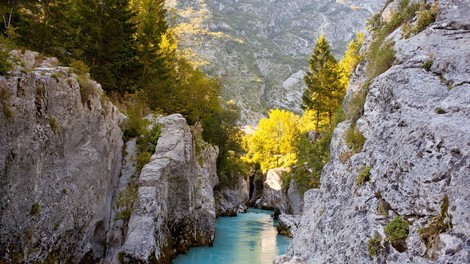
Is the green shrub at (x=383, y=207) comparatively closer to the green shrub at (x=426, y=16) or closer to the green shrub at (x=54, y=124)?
the green shrub at (x=426, y=16)

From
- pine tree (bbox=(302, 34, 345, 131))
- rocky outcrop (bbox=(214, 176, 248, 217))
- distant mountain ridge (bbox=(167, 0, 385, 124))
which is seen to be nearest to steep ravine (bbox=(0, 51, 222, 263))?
pine tree (bbox=(302, 34, 345, 131))

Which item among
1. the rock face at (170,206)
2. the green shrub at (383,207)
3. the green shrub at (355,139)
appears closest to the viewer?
the green shrub at (383,207)

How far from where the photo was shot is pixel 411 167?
789cm

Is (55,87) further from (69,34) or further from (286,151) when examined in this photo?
(286,151)

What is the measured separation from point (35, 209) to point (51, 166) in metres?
1.71

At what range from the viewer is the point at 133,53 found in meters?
26.4

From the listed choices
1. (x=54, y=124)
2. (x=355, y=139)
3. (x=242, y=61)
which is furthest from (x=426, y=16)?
(x=242, y=61)

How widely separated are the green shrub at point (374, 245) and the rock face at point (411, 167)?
25 mm

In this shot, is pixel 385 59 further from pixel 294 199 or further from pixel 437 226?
pixel 294 199

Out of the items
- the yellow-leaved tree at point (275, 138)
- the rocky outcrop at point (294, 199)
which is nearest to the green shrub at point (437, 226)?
the rocky outcrop at point (294, 199)

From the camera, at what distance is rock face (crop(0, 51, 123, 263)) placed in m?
11.0

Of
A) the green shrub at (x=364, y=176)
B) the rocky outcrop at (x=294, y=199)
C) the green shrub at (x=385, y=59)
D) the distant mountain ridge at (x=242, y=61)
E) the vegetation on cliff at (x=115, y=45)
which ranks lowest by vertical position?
the rocky outcrop at (x=294, y=199)

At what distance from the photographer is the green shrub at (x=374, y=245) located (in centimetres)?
781

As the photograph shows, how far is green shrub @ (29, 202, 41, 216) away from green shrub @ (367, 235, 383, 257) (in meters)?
10.7
